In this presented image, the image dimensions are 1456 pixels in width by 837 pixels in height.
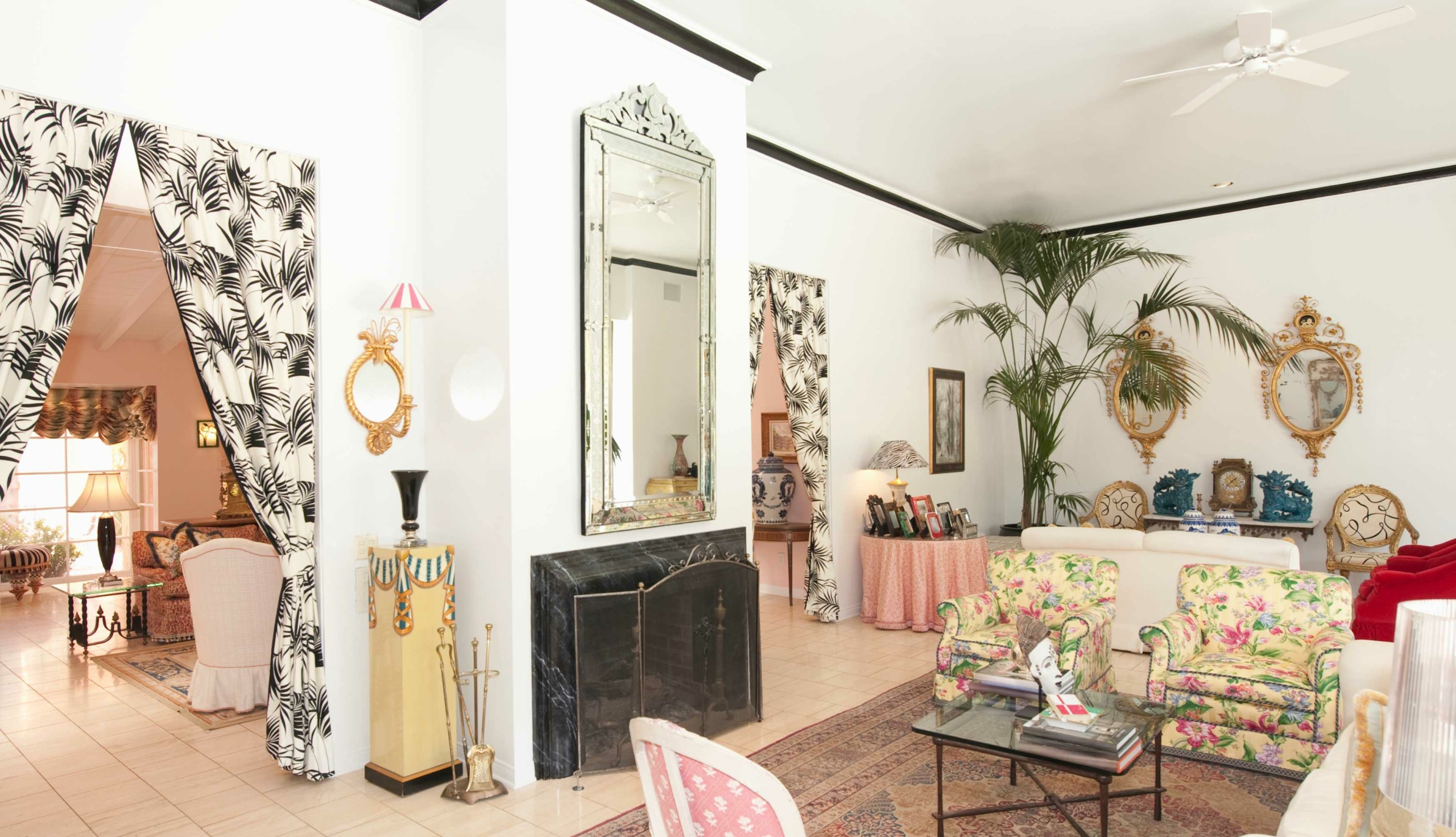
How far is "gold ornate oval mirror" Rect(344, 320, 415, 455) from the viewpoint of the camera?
12.3 ft

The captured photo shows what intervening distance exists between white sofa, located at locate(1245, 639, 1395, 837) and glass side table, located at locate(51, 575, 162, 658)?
21.9ft

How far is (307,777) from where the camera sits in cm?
359

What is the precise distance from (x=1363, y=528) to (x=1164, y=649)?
433 cm

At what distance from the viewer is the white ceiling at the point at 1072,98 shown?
14.0 ft

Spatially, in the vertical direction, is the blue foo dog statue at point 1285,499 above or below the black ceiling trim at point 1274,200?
below

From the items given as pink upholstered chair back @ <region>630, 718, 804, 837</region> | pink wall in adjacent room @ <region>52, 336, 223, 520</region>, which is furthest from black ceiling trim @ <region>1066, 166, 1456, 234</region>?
pink wall in adjacent room @ <region>52, 336, 223, 520</region>

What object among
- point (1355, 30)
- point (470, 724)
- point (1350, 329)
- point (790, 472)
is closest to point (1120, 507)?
point (1350, 329)

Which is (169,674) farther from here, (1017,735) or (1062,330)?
(1062,330)

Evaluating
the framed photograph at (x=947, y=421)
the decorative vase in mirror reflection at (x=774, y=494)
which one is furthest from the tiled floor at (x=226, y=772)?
the framed photograph at (x=947, y=421)

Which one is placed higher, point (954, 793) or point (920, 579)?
point (920, 579)

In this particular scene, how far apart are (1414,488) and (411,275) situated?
24.6 ft

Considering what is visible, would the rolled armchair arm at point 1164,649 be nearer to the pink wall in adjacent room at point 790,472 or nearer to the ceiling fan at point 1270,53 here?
the ceiling fan at point 1270,53

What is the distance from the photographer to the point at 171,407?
1048 cm

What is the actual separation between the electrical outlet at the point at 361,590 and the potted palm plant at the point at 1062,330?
5653 millimetres
